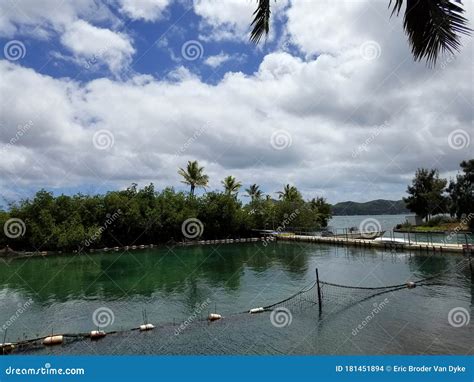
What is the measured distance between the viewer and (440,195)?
55844 mm

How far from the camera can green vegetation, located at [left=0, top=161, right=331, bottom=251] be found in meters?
39.7

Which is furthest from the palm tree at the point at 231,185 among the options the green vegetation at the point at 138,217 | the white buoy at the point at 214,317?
the white buoy at the point at 214,317

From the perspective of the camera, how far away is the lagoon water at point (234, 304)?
34.3 ft

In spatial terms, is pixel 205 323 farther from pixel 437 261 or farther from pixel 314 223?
pixel 314 223

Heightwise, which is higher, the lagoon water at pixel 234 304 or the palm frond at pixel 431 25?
the palm frond at pixel 431 25

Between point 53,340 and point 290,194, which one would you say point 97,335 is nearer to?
point 53,340

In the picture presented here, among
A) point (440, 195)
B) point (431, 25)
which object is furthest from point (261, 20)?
point (440, 195)

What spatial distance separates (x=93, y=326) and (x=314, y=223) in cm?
4444

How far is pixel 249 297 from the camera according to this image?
654 inches

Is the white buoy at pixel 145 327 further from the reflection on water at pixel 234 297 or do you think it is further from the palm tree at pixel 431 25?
the palm tree at pixel 431 25

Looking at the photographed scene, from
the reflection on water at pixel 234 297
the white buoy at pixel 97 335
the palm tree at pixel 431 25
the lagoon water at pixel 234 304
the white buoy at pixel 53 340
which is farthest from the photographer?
the white buoy at pixel 97 335

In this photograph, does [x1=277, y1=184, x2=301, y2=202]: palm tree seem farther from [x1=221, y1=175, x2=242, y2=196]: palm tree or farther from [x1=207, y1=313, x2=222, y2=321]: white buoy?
[x1=207, y1=313, x2=222, y2=321]: white buoy

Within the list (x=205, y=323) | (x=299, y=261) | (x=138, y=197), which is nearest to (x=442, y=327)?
(x=205, y=323)

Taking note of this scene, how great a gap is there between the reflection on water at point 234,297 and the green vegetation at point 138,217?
6.92 metres
